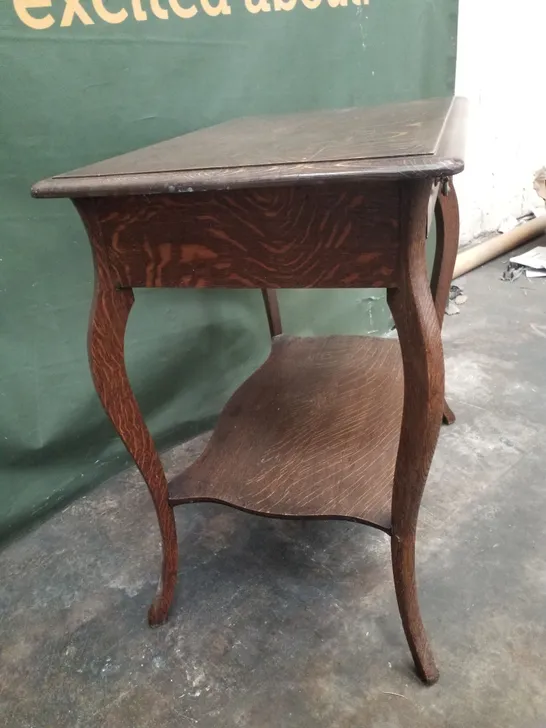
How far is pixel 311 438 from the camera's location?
1114 millimetres

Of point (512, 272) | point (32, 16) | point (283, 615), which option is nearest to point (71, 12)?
point (32, 16)

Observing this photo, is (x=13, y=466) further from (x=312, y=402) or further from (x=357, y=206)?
(x=357, y=206)

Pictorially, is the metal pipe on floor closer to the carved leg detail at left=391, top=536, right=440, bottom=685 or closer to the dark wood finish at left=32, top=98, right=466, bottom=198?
the dark wood finish at left=32, top=98, right=466, bottom=198

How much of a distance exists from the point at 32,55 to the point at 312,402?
0.80m

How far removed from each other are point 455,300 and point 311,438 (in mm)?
1345

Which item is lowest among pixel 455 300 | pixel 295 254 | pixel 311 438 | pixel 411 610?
pixel 455 300

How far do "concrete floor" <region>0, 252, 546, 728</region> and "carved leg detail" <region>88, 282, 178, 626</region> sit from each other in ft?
0.31

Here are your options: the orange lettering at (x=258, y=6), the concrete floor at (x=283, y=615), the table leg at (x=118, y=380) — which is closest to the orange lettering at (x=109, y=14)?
the orange lettering at (x=258, y=6)

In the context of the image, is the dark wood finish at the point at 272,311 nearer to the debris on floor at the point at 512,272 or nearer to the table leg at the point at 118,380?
the table leg at the point at 118,380

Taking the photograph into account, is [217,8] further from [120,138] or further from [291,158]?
[291,158]

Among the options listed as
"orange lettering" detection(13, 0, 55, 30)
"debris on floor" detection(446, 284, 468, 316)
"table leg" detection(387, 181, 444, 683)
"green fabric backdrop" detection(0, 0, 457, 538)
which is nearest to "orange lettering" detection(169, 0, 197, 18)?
"green fabric backdrop" detection(0, 0, 457, 538)

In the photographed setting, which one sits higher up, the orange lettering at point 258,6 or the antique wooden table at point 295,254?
the orange lettering at point 258,6

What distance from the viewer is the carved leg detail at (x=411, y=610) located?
88cm

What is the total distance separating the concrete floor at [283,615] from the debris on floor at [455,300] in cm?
78
